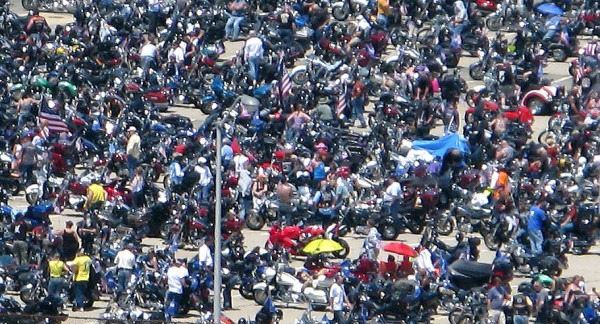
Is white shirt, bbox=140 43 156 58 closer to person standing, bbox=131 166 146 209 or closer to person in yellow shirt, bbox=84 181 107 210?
person standing, bbox=131 166 146 209

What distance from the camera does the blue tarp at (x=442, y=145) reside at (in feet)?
151

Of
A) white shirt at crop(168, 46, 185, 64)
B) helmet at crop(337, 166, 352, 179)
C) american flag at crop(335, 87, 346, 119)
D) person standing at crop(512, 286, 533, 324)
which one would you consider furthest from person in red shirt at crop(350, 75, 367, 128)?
person standing at crop(512, 286, 533, 324)

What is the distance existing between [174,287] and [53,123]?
34.4 ft

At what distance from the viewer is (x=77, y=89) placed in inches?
2014

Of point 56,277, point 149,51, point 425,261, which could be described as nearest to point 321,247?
point 425,261

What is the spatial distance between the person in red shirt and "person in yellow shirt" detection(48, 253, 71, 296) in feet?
44.8

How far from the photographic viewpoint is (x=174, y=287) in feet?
125

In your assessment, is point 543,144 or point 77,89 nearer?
point 543,144

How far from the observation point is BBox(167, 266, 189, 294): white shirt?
125 ft

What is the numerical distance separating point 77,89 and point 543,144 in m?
12.2

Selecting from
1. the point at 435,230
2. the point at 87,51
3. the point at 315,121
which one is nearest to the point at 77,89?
the point at 87,51

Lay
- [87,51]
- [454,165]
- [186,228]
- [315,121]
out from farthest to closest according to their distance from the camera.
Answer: [87,51] → [315,121] → [454,165] → [186,228]

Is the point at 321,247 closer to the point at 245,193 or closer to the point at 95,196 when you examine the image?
the point at 245,193

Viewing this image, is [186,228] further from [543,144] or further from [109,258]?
[543,144]
